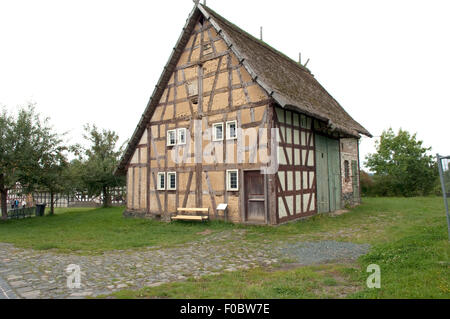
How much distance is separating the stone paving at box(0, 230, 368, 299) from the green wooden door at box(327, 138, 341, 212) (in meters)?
7.99

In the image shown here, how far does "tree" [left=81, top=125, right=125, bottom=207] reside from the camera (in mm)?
24750

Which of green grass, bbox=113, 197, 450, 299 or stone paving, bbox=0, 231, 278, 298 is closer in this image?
green grass, bbox=113, 197, 450, 299

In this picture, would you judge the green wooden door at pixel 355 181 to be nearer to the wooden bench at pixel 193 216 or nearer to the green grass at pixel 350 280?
the wooden bench at pixel 193 216

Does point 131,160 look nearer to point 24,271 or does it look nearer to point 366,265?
point 24,271

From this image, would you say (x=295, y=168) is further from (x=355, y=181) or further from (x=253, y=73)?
(x=355, y=181)

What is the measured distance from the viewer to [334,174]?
17.0 m

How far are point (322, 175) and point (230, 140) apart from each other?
5346mm

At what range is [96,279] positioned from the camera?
19.7 ft

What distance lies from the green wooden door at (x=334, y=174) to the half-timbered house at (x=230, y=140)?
56 millimetres

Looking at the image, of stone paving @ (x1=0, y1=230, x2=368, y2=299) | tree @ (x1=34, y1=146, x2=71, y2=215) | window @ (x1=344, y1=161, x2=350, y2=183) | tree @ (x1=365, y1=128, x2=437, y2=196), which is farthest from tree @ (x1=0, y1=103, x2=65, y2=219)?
tree @ (x1=365, y1=128, x2=437, y2=196)

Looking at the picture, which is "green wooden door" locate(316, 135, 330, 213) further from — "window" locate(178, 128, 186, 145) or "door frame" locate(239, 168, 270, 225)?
"window" locate(178, 128, 186, 145)
